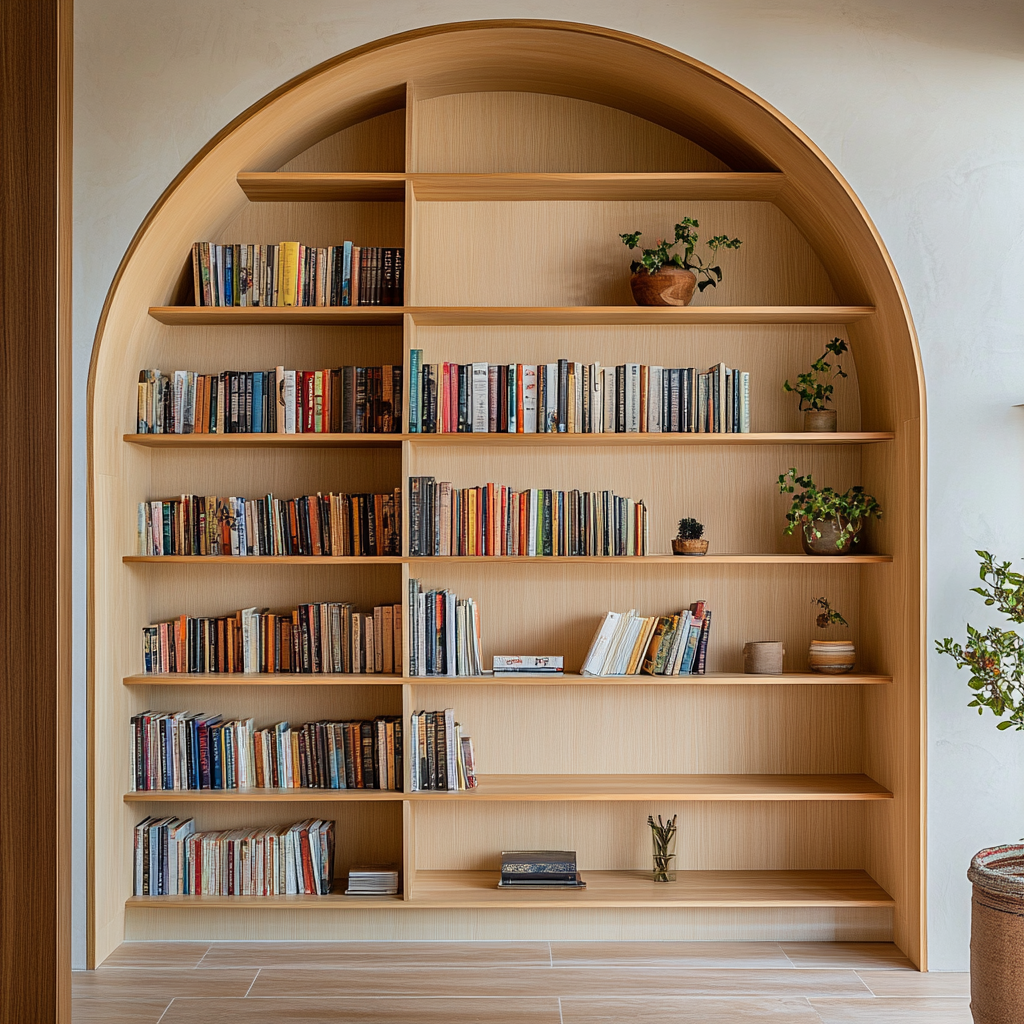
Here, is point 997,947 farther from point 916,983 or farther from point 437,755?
point 437,755

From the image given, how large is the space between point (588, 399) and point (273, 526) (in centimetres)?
108

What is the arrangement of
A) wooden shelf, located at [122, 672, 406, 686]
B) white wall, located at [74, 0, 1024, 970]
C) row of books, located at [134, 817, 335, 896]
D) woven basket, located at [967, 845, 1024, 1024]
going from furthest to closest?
row of books, located at [134, 817, 335, 896]
wooden shelf, located at [122, 672, 406, 686]
white wall, located at [74, 0, 1024, 970]
woven basket, located at [967, 845, 1024, 1024]

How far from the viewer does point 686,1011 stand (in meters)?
2.69

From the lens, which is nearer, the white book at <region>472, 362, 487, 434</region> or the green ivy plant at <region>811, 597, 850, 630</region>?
the white book at <region>472, 362, 487, 434</region>

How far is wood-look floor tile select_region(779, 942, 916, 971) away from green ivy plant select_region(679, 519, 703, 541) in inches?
51.3

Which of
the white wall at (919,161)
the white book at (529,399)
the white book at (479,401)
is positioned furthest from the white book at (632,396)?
the white wall at (919,161)

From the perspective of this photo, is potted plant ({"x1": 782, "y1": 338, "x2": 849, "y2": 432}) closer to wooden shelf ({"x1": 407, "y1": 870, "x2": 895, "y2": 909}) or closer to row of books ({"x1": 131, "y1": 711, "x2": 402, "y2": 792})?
wooden shelf ({"x1": 407, "y1": 870, "x2": 895, "y2": 909})

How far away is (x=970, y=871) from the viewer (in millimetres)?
2465

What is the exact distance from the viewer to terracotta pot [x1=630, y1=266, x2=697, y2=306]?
3227 millimetres

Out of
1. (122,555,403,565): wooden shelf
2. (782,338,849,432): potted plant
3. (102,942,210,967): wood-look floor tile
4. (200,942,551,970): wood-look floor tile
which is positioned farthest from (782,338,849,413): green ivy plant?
(102,942,210,967): wood-look floor tile

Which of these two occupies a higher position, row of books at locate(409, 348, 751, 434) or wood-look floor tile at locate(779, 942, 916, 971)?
row of books at locate(409, 348, 751, 434)

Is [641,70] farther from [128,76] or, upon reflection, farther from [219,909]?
[219,909]

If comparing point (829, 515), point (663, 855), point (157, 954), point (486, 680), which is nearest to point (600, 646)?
point (486, 680)

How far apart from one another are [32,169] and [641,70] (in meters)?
2.11
